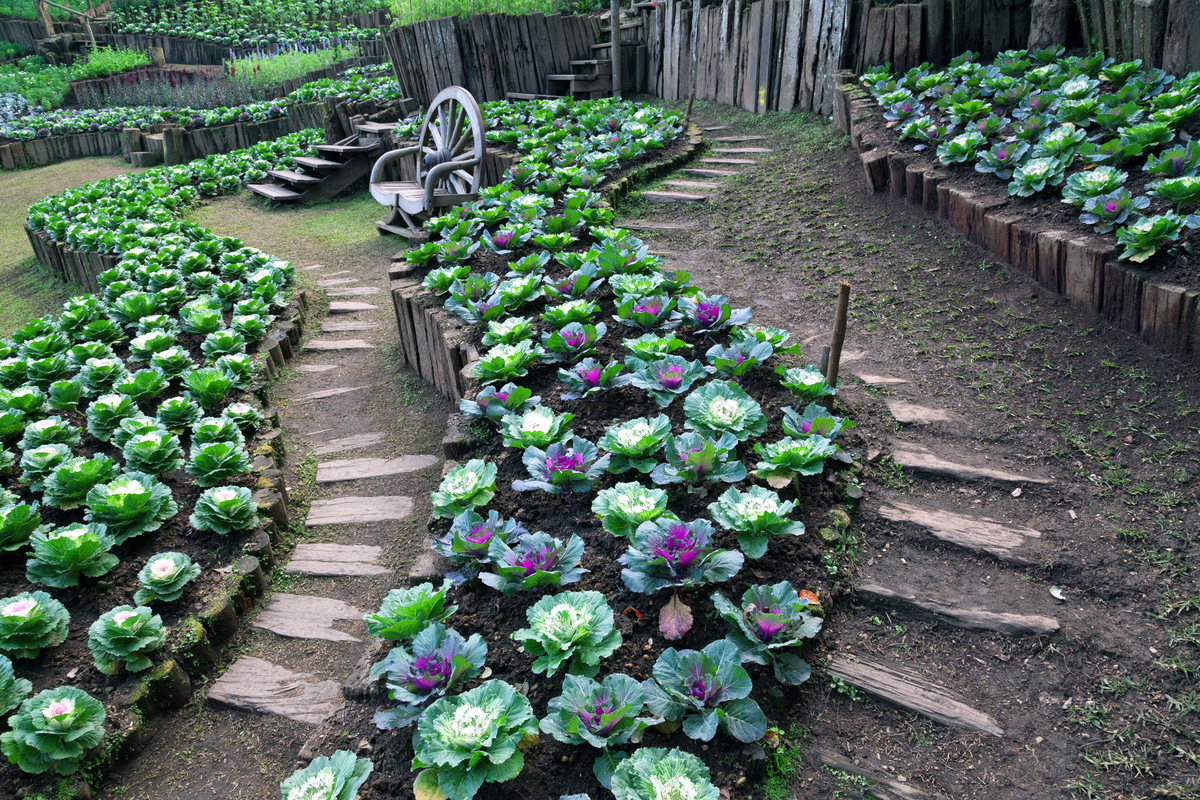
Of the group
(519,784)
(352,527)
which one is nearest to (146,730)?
(352,527)

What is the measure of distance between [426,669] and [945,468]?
178cm

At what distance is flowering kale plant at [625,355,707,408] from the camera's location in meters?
2.53

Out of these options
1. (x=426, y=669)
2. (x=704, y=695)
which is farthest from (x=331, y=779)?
(x=704, y=695)

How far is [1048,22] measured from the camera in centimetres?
477

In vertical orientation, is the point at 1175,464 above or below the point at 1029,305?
below

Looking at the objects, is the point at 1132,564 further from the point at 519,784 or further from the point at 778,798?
the point at 519,784

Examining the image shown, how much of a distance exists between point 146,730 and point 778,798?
1922 millimetres

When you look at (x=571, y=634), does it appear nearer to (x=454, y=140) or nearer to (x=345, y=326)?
(x=345, y=326)

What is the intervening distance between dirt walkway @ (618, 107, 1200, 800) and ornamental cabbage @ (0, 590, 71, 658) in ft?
7.33

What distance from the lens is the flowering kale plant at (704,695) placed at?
1556mm

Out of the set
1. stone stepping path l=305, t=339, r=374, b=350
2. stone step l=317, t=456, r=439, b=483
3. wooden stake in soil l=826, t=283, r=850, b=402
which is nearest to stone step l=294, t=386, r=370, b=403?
stone stepping path l=305, t=339, r=374, b=350

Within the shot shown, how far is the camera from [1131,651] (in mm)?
1760

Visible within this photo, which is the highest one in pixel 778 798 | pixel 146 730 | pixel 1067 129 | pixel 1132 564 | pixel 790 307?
pixel 1067 129

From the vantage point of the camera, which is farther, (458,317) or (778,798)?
(458,317)
